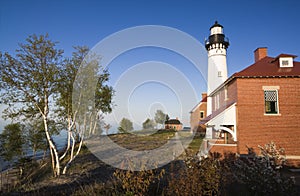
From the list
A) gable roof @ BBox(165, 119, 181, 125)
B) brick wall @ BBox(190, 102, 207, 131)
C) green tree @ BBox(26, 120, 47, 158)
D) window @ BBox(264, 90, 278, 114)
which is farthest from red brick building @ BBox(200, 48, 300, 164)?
gable roof @ BBox(165, 119, 181, 125)

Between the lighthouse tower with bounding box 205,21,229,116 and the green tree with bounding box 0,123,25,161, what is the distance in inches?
763

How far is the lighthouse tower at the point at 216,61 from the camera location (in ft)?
78.6

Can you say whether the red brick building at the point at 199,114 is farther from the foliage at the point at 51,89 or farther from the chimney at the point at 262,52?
the foliage at the point at 51,89

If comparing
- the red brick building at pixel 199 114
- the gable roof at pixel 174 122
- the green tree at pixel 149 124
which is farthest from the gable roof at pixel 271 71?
the gable roof at pixel 174 122

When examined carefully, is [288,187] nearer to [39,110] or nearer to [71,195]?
[71,195]

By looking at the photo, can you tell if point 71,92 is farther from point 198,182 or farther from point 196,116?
point 196,116

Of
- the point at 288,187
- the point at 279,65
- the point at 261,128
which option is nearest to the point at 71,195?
the point at 288,187

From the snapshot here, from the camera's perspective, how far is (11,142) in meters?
10.3

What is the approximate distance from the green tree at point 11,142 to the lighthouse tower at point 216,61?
63.6ft

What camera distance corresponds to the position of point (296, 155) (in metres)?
12.4

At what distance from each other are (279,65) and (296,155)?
6.18m

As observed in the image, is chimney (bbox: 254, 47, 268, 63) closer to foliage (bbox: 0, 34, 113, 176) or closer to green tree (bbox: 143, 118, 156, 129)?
foliage (bbox: 0, 34, 113, 176)

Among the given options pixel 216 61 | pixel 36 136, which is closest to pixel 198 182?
pixel 36 136

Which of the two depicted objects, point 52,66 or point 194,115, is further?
point 194,115
